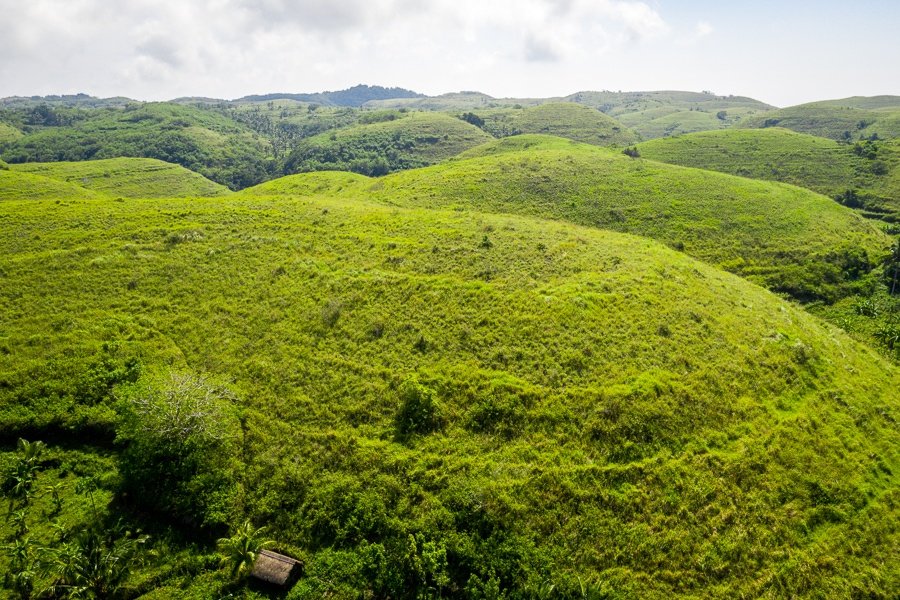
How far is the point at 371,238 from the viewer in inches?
2044

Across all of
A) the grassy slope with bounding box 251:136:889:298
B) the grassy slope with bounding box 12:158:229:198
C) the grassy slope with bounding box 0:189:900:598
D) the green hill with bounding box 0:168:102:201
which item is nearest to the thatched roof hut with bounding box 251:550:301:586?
the grassy slope with bounding box 0:189:900:598

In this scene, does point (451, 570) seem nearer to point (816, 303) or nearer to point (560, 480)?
point (560, 480)

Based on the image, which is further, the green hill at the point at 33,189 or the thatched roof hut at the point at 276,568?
the green hill at the point at 33,189

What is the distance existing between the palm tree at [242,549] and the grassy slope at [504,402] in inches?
44.6

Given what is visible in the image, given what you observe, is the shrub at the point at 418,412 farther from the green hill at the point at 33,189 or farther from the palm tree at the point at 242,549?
the green hill at the point at 33,189

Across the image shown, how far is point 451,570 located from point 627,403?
14.5m

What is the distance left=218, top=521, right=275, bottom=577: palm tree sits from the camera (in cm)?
1980

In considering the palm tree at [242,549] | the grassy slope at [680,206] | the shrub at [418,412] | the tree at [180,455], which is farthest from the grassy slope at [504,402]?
the grassy slope at [680,206]

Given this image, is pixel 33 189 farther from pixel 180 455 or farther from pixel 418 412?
pixel 418 412

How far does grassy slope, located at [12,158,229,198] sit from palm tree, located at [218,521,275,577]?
554 feet

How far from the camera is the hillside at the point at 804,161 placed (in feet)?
340

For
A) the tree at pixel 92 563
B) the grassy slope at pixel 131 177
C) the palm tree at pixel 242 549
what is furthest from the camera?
the grassy slope at pixel 131 177

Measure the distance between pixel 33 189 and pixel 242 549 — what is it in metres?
128

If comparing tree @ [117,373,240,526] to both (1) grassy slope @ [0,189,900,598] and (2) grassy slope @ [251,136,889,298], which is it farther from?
(2) grassy slope @ [251,136,889,298]
